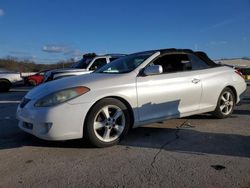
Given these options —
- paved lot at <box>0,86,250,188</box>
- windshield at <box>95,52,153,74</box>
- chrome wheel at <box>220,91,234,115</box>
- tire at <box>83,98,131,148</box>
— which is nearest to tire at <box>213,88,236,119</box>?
chrome wheel at <box>220,91,234,115</box>

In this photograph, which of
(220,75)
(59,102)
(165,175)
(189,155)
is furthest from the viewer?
(220,75)

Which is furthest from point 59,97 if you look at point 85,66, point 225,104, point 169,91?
point 85,66

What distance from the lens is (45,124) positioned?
464 cm

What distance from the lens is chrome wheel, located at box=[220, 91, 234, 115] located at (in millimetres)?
6793

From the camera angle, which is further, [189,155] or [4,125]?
[4,125]

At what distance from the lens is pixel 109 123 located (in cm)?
499

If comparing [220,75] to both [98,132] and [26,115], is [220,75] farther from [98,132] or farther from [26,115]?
[26,115]

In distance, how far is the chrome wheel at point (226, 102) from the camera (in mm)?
6793

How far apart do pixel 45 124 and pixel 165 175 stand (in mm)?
1847

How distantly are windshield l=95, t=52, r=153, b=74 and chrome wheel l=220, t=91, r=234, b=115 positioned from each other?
1.88 meters

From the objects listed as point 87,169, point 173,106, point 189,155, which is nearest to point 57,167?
point 87,169

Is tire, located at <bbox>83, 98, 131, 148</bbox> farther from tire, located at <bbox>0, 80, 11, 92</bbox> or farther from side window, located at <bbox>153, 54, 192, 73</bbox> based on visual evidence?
tire, located at <bbox>0, 80, 11, 92</bbox>

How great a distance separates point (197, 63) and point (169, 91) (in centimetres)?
112

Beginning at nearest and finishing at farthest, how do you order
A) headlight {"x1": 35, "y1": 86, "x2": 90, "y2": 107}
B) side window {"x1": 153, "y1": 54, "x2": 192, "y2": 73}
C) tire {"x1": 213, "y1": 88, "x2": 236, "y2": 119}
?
headlight {"x1": 35, "y1": 86, "x2": 90, "y2": 107}
side window {"x1": 153, "y1": 54, "x2": 192, "y2": 73}
tire {"x1": 213, "y1": 88, "x2": 236, "y2": 119}
